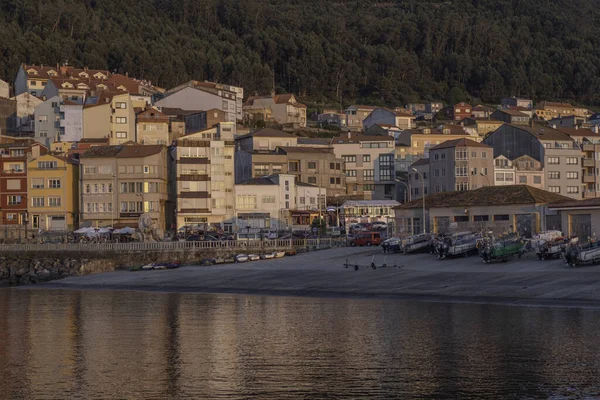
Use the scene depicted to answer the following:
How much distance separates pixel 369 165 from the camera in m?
141

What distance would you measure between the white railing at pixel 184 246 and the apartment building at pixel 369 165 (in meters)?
48.5

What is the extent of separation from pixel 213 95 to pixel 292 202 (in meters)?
43.5

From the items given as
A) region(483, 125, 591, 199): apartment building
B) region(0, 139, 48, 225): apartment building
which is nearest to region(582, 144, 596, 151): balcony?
region(483, 125, 591, 199): apartment building

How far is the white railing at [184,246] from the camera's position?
8812cm

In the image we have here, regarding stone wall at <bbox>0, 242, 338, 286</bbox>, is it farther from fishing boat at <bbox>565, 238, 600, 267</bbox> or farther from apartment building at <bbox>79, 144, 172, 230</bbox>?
fishing boat at <bbox>565, 238, 600, 267</bbox>

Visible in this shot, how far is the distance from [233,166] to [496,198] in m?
40.4

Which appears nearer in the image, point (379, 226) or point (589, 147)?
point (379, 226)

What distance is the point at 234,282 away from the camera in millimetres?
70125

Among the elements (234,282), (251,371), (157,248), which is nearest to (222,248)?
(157,248)

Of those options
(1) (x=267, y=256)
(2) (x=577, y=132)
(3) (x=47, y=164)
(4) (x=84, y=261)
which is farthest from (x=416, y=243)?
(2) (x=577, y=132)

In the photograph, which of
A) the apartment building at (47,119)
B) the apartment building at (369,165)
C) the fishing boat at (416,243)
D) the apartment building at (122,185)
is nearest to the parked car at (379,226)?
the fishing boat at (416,243)

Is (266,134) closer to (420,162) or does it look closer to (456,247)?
(420,162)

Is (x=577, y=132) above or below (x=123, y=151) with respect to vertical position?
above

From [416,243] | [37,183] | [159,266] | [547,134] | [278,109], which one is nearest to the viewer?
[416,243]
